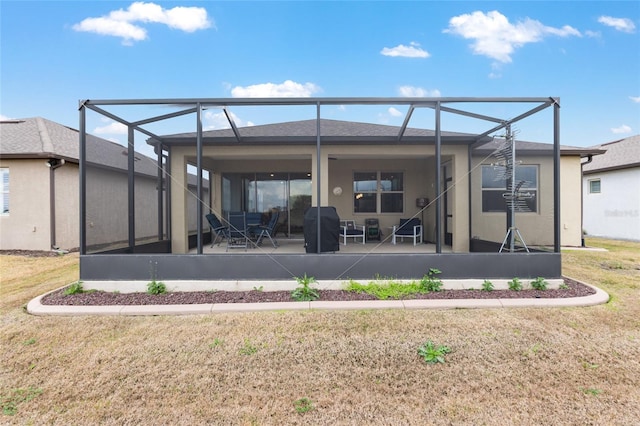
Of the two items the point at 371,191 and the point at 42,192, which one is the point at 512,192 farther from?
the point at 42,192

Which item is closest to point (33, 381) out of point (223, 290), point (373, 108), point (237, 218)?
point (223, 290)

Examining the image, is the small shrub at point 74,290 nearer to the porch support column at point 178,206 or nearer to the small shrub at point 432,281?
the porch support column at point 178,206

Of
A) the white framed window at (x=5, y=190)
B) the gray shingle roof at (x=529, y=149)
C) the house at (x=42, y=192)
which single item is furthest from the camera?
the white framed window at (x=5, y=190)

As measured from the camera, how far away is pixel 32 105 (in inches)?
420

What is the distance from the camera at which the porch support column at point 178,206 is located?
22.6 ft

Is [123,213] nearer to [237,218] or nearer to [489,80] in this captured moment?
[237,218]

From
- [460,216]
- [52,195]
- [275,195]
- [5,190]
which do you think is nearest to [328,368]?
[460,216]

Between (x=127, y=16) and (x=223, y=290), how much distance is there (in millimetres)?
10384

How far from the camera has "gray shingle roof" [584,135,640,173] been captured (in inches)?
433

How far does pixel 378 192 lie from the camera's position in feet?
29.0

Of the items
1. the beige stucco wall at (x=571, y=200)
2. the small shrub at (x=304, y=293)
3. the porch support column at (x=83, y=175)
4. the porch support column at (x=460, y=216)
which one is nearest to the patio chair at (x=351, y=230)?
the porch support column at (x=460, y=216)

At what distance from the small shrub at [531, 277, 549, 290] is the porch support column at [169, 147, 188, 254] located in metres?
6.70

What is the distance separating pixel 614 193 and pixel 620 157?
1619 millimetres

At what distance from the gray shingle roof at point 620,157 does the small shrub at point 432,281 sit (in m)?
11.3
